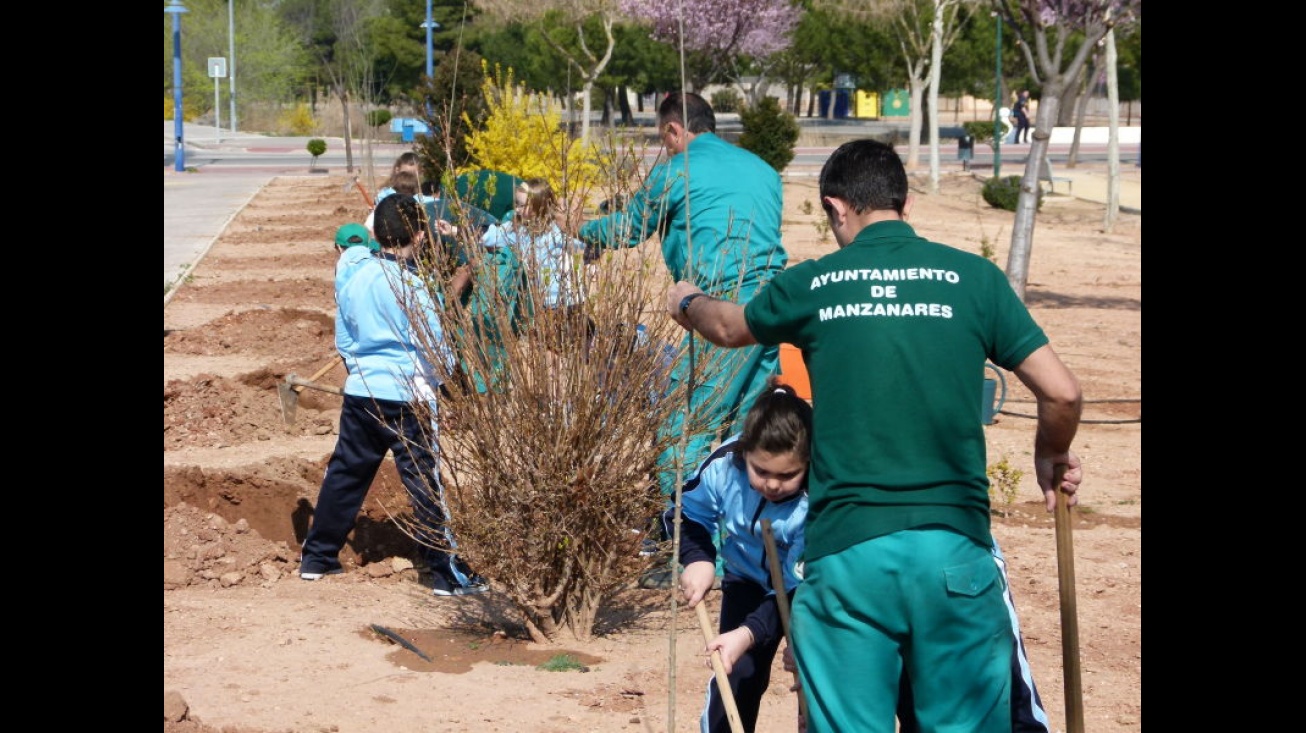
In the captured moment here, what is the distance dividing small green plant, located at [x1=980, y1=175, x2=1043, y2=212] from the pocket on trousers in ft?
70.1

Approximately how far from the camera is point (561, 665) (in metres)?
5.20

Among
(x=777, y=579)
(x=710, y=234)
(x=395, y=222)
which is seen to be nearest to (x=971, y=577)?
(x=777, y=579)

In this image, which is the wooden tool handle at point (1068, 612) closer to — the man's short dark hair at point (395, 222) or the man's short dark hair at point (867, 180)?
the man's short dark hair at point (867, 180)

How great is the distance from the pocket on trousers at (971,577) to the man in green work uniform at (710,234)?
209 centimetres

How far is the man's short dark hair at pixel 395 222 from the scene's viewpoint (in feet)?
18.6

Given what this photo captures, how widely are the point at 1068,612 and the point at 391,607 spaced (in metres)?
3.15

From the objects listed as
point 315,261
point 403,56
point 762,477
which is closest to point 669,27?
point 315,261

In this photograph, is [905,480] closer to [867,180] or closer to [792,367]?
[867,180]

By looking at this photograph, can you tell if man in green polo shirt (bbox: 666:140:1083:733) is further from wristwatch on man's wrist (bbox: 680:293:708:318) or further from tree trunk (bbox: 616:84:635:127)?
tree trunk (bbox: 616:84:635:127)

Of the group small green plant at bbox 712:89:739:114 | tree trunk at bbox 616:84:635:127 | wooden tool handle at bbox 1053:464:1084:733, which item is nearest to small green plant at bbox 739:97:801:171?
tree trunk at bbox 616:84:635:127
